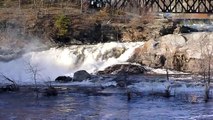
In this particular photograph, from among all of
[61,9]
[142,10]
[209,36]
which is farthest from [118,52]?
[61,9]

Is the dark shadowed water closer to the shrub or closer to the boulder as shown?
the boulder

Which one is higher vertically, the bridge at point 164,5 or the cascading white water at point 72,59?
the bridge at point 164,5

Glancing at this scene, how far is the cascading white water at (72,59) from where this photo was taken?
5828cm

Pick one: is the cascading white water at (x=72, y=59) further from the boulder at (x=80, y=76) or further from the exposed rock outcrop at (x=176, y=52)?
the boulder at (x=80, y=76)

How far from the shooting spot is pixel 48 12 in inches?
3282

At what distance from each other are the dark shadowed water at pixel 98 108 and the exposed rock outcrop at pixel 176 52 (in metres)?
19.9

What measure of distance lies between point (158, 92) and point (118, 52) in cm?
2325

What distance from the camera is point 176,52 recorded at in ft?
187

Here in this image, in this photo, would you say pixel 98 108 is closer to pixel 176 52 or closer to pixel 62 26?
pixel 176 52

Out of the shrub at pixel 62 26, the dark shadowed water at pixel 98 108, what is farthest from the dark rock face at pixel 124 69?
the shrub at pixel 62 26

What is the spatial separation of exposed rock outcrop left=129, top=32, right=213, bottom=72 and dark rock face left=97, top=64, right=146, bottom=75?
2532 millimetres

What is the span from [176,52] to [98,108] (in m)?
26.8

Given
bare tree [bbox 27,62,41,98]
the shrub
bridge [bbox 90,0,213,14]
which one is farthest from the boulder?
bridge [bbox 90,0,213,14]

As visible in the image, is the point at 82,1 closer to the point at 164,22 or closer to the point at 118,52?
the point at 164,22
